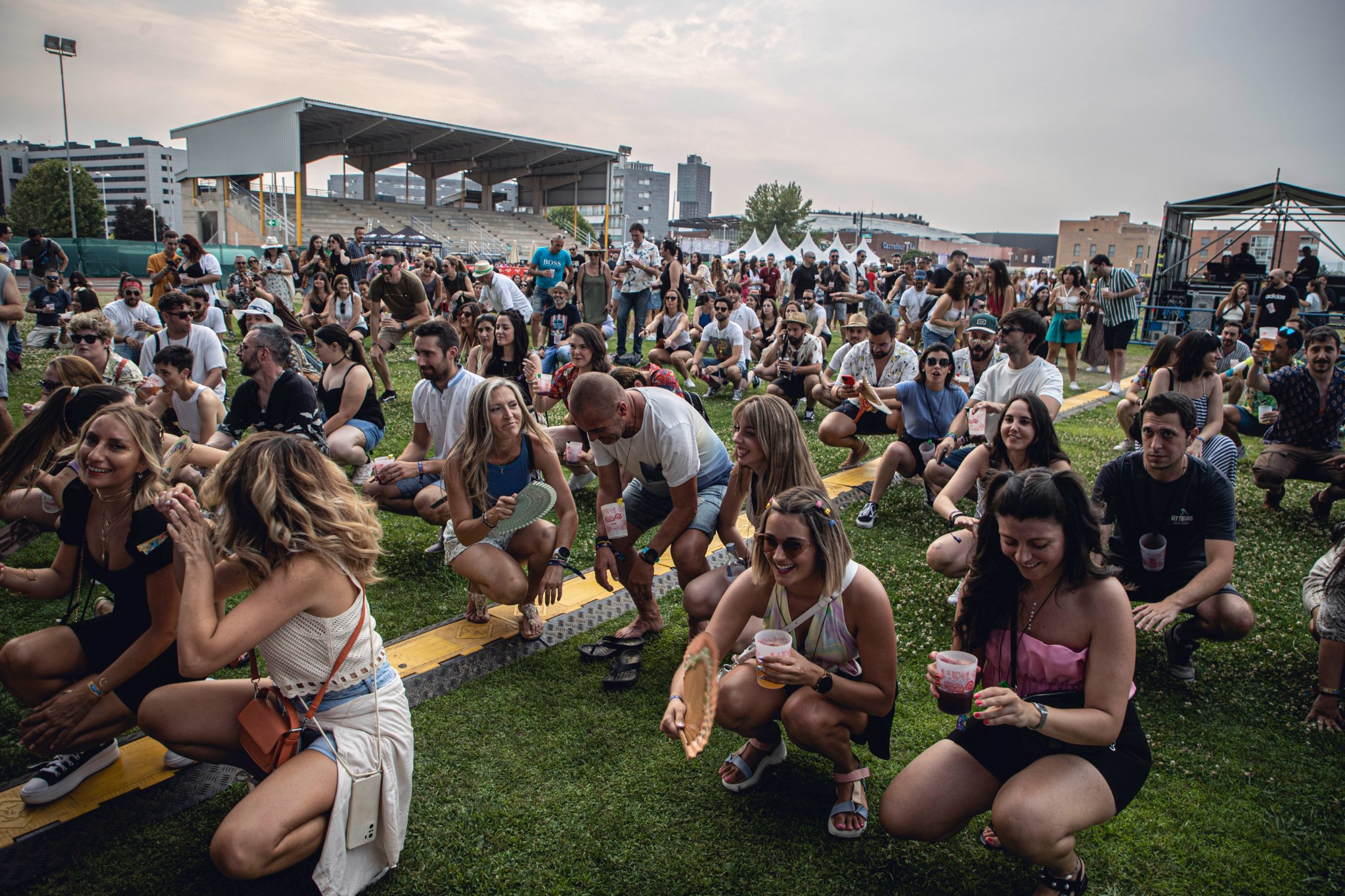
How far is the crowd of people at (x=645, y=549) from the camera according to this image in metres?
2.61

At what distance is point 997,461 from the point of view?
4.96 m

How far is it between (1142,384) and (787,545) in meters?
6.71

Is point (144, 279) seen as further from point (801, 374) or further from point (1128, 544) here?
point (1128, 544)

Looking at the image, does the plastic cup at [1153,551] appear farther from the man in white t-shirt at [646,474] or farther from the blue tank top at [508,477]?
the blue tank top at [508,477]

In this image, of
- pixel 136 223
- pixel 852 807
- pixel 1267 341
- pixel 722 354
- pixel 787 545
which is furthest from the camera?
pixel 136 223

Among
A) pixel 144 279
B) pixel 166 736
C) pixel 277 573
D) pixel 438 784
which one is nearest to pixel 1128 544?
pixel 438 784

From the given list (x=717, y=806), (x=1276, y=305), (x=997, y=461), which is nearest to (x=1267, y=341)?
(x=997, y=461)

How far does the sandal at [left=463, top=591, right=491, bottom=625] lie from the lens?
468 cm

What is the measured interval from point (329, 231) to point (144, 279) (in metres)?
21.2

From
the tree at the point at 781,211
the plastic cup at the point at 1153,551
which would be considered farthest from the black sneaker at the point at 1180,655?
the tree at the point at 781,211

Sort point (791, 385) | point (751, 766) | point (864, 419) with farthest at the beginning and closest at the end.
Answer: point (791, 385)
point (864, 419)
point (751, 766)

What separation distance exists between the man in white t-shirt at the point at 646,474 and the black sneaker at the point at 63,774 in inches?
92.9

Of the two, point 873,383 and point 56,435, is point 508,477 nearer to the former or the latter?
point 56,435

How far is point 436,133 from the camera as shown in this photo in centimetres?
4494
